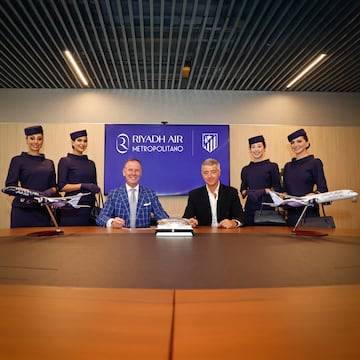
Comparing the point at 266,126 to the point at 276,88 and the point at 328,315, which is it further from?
the point at 328,315

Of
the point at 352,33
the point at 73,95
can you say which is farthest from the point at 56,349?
the point at 73,95

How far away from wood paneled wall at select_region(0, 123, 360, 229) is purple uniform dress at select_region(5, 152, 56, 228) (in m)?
1.99

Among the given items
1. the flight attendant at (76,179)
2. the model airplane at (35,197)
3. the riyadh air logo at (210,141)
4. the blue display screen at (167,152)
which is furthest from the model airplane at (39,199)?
the riyadh air logo at (210,141)

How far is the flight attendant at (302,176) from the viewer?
3330mm

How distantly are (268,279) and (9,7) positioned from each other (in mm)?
4087

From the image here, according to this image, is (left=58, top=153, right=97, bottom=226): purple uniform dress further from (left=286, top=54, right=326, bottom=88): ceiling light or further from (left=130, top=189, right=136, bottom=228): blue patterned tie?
(left=286, top=54, right=326, bottom=88): ceiling light

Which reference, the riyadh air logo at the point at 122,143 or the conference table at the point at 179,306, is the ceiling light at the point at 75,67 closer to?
the riyadh air logo at the point at 122,143

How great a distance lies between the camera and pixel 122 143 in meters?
5.55

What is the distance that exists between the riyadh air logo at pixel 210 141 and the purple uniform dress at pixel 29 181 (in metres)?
2.84

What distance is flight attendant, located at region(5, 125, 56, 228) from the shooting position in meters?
3.25

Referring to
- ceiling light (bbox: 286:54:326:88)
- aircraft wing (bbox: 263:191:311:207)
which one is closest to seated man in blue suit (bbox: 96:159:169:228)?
aircraft wing (bbox: 263:191:311:207)

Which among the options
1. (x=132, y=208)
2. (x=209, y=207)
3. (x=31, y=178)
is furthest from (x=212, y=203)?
(x=31, y=178)

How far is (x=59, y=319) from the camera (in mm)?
554

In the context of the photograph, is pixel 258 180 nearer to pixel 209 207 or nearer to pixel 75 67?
pixel 209 207
